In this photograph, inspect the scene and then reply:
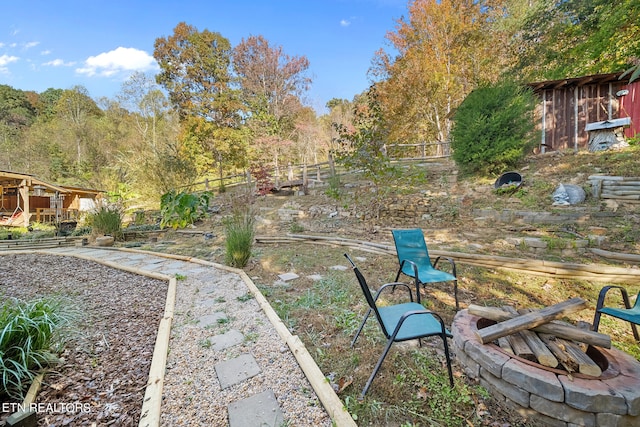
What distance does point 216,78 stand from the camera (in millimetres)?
16422

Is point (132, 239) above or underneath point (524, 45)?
underneath

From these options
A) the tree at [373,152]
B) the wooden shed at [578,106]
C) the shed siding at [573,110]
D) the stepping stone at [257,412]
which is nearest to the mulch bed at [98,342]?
the stepping stone at [257,412]

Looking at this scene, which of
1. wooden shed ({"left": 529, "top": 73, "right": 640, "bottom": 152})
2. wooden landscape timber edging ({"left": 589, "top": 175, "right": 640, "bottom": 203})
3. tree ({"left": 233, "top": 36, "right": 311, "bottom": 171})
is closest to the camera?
wooden landscape timber edging ({"left": 589, "top": 175, "right": 640, "bottom": 203})

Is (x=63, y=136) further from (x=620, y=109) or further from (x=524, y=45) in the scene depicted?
(x=620, y=109)

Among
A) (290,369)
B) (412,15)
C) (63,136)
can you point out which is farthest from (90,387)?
(63,136)

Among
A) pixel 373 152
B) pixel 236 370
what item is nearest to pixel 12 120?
pixel 373 152

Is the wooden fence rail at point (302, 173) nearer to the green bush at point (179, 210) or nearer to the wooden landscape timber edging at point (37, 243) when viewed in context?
the green bush at point (179, 210)

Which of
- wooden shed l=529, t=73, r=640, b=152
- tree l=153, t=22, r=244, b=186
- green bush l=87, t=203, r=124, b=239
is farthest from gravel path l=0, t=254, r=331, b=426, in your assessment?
tree l=153, t=22, r=244, b=186

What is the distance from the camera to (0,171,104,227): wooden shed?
9.66 m

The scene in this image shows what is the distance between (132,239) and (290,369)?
21.6 feet

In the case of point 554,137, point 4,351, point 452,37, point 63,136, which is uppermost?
point 452,37

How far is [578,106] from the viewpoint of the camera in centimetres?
842

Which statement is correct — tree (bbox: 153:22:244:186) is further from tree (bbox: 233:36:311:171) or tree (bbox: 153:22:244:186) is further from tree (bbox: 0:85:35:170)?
tree (bbox: 0:85:35:170)

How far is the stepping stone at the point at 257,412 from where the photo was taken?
1308mm
